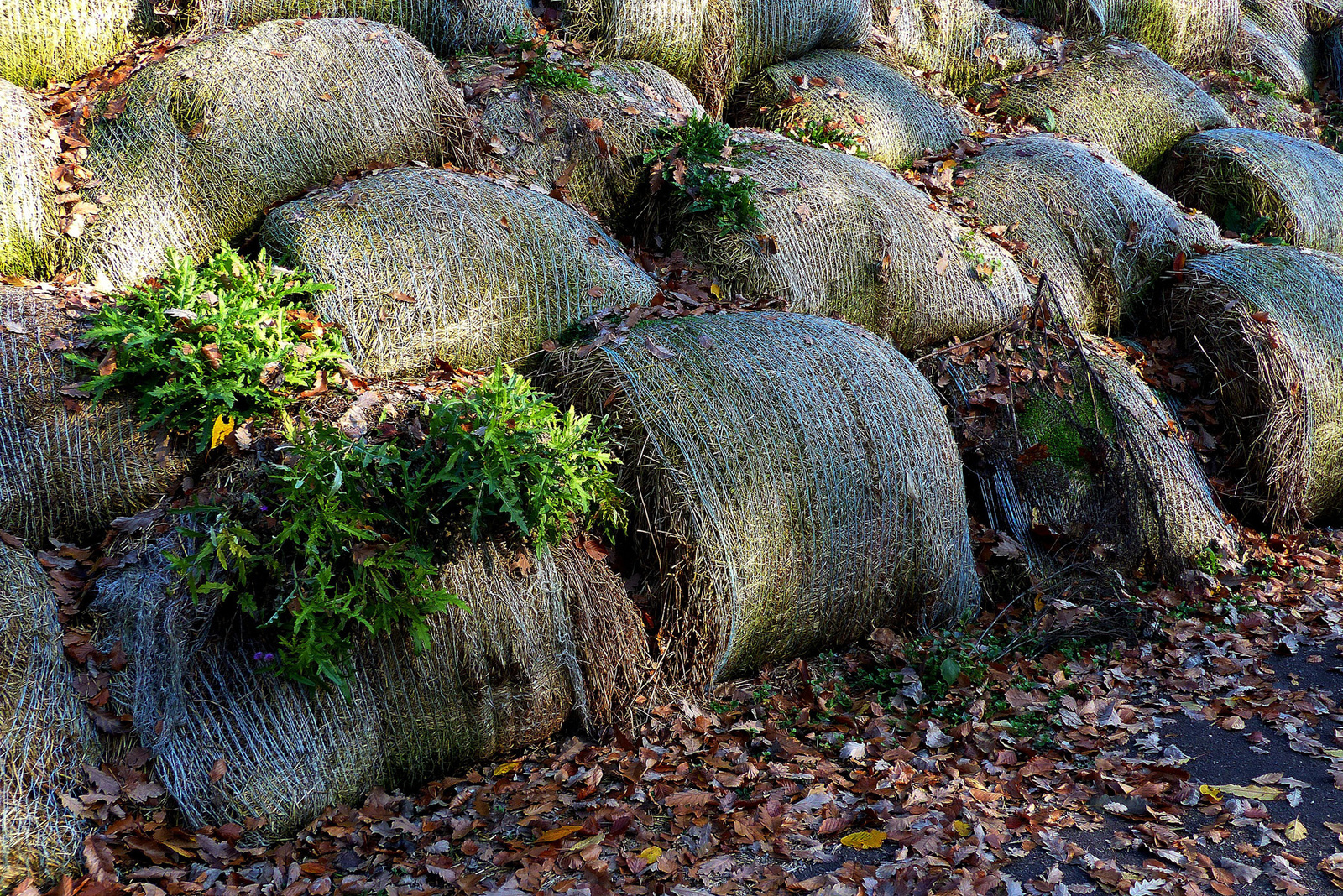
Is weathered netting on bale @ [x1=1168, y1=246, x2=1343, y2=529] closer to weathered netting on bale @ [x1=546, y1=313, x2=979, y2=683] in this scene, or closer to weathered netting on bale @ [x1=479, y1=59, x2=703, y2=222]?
weathered netting on bale @ [x1=546, y1=313, x2=979, y2=683]

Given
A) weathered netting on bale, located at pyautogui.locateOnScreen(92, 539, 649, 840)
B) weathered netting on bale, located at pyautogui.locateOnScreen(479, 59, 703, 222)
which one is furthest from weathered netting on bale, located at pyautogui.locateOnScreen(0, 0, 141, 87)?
weathered netting on bale, located at pyautogui.locateOnScreen(92, 539, 649, 840)

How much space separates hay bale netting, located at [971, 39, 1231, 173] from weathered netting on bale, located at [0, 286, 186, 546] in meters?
8.45

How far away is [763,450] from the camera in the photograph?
16.3 ft

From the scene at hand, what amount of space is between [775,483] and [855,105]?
4716 millimetres

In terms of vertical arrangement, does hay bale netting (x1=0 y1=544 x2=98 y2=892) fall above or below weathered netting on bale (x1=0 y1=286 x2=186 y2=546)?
below

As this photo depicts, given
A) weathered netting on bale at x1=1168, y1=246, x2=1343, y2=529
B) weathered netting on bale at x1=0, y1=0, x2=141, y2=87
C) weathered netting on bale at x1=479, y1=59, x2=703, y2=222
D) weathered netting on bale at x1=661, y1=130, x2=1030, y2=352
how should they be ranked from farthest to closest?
weathered netting on bale at x1=1168, y1=246, x2=1343, y2=529, weathered netting on bale at x1=479, y1=59, x2=703, y2=222, weathered netting on bale at x1=661, y1=130, x2=1030, y2=352, weathered netting on bale at x1=0, y1=0, x2=141, y2=87

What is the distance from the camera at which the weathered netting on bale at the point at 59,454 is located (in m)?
4.27

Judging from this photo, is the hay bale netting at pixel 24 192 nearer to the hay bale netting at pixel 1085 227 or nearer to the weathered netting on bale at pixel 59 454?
the weathered netting on bale at pixel 59 454

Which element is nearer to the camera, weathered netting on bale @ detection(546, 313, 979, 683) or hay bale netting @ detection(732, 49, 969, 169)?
weathered netting on bale @ detection(546, 313, 979, 683)

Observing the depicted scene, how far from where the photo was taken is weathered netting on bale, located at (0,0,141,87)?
5.66 m

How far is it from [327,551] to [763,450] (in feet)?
7.06

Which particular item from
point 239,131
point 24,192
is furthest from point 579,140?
point 24,192

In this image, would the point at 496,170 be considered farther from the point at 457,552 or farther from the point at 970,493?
the point at 970,493

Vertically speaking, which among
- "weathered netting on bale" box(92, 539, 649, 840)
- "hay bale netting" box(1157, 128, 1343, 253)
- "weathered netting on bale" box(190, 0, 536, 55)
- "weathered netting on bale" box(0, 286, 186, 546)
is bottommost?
"weathered netting on bale" box(92, 539, 649, 840)
